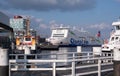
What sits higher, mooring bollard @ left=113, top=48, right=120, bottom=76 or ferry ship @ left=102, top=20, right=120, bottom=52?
ferry ship @ left=102, top=20, right=120, bottom=52

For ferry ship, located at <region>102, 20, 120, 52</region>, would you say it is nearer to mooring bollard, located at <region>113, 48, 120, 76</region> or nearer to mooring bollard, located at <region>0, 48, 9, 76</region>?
mooring bollard, located at <region>113, 48, 120, 76</region>

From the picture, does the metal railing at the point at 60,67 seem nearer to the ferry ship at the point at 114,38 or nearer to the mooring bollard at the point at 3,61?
the mooring bollard at the point at 3,61

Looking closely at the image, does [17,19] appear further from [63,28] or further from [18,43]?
[18,43]

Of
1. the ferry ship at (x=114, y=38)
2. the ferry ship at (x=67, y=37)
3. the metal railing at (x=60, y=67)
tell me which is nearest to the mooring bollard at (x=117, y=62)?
the metal railing at (x=60, y=67)

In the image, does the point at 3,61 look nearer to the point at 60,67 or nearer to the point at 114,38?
the point at 60,67

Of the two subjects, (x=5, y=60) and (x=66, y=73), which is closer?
(x=5, y=60)

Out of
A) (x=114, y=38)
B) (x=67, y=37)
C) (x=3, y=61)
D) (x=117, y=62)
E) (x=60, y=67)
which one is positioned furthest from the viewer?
Result: (x=67, y=37)

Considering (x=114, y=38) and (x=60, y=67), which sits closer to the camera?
(x=60, y=67)

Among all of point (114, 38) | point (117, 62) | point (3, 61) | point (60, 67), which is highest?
point (114, 38)

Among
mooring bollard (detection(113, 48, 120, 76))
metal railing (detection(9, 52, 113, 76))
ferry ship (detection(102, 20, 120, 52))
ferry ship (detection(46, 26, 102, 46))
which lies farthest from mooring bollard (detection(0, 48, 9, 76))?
ferry ship (detection(46, 26, 102, 46))

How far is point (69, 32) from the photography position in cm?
13412

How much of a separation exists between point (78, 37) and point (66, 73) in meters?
126

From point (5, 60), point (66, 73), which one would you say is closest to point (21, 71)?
point (66, 73)

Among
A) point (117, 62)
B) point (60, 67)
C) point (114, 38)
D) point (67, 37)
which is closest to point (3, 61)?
point (117, 62)
